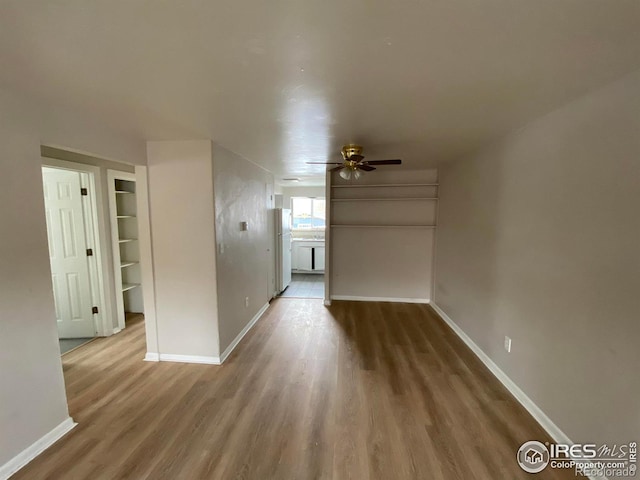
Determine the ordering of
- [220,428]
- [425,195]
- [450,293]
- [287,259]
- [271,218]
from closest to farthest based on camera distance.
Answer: [220,428] → [450,293] → [425,195] → [271,218] → [287,259]

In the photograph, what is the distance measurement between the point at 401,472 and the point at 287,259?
173 inches

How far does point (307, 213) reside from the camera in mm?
7602

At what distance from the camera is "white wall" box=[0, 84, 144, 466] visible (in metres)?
1.60

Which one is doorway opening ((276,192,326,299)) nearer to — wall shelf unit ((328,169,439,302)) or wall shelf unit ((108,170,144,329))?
wall shelf unit ((328,169,439,302))

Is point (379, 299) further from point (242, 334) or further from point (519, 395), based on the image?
point (519, 395)

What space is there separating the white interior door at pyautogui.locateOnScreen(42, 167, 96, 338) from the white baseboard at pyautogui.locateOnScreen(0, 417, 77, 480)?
1.87 metres

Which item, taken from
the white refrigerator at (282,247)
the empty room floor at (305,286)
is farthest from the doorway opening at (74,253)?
the empty room floor at (305,286)

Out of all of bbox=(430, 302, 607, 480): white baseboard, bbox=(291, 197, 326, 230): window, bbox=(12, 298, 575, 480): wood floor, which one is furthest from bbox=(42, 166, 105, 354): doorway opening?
bbox=(291, 197, 326, 230): window

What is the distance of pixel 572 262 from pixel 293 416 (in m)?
2.19

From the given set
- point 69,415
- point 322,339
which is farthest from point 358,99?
point 69,415

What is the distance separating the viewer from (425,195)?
15.3 ft

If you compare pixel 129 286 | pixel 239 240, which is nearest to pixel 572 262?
pixel 239 240

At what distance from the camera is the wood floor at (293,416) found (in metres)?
1.68

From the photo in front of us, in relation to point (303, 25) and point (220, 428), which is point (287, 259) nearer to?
point (220, 428)
